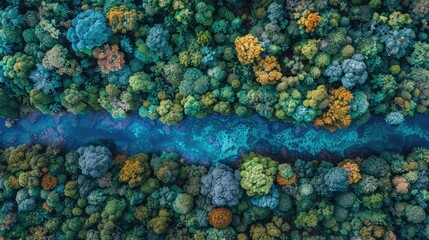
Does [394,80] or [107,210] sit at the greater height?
[394,80]

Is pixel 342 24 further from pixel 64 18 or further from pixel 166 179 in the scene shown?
pixel 64 18

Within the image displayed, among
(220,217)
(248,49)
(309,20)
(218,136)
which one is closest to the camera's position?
(309,20)

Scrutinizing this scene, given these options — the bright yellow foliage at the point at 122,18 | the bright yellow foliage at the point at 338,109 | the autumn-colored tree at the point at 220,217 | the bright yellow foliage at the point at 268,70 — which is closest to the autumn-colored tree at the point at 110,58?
the bright yellow foliage at the point at 122,18

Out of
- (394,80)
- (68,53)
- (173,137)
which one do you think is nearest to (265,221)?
(173,137)

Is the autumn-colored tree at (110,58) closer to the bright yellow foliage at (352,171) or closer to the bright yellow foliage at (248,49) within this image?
the bright yellow foliage at (248,49)

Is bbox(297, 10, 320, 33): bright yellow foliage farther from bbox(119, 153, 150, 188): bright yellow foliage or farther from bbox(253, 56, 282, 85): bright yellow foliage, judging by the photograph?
bbox(119, 153, 150, 188): bright yellow foliage

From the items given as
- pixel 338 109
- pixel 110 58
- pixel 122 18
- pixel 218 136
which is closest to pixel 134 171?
pixel 218 136

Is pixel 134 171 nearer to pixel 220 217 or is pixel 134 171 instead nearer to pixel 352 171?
pixel 220 217
